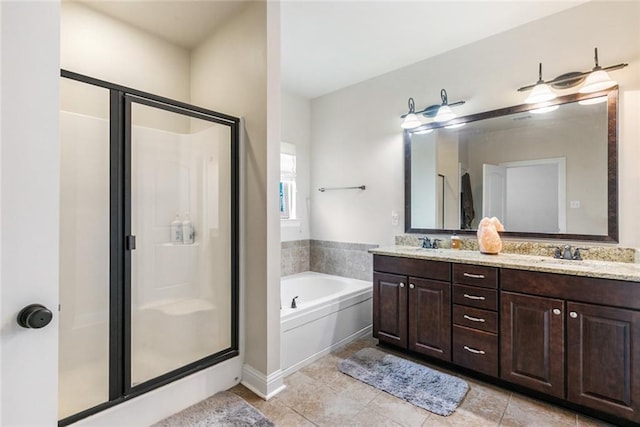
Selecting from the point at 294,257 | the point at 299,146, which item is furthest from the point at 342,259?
the point at 299,146

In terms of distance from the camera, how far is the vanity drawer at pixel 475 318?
2094 millimetres

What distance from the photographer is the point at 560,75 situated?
2.28 metres

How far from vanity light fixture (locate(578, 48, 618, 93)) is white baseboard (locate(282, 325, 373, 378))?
2.66 metres

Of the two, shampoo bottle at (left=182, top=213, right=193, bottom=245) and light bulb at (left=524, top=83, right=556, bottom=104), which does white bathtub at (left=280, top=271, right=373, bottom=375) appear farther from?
light bulb at (left=524, top=83, right=556, bottom=104)

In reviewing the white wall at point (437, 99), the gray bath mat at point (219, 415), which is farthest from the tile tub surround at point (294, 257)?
the gray bath mat at point (219, 415)

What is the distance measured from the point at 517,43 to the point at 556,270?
1816 mm

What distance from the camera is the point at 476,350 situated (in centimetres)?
216

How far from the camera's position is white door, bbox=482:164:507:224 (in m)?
2.58

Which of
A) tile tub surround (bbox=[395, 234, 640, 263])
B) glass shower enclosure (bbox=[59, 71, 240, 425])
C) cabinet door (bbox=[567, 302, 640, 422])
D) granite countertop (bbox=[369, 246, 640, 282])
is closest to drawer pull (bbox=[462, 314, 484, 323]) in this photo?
granite countertop (bbox=[369, 246, 640, 282])

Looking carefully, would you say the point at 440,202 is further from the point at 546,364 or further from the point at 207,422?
the point at 207,422

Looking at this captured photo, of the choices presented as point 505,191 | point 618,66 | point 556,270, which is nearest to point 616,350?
point 556,270

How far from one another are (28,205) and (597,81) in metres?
3.01

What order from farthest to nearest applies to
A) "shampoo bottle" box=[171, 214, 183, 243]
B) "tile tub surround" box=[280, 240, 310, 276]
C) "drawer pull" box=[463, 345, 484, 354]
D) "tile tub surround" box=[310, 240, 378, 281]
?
"tile tub surround" box=[280, 240, 310, 276], "tile tub surround" box=[310, 240, 378, 281], "drawer pull" box=[463, 345, 484, 354], "shampoo bottle" box=[171, 214, 183, 243]

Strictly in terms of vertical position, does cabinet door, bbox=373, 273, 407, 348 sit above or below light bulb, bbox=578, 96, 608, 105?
below
